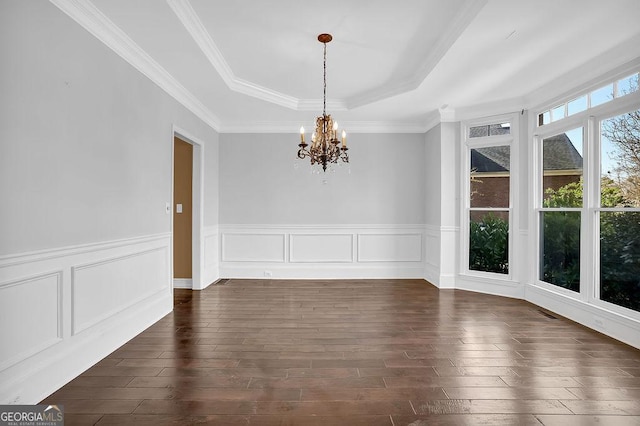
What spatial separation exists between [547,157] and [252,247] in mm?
4527

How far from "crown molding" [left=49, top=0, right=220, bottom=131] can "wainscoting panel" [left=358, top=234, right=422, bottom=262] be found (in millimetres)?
3490

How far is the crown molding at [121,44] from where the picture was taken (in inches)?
99.2

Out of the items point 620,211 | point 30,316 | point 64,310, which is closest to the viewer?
point 30,316

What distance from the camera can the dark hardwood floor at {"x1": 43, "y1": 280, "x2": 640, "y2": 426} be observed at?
210 centimetres

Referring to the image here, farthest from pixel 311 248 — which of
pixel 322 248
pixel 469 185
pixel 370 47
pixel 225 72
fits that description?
pixel 370 47

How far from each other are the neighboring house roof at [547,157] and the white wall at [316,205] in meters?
1.06

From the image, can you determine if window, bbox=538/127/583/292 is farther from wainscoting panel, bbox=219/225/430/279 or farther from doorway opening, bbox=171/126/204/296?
doorway opening, bbox=171/126/204/296

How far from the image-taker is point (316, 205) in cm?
608

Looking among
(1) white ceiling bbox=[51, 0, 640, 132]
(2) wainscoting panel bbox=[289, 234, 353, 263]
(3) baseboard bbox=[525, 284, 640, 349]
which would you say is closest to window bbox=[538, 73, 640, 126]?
(1) white ceiling bbox=[51, 0, 640, 132]

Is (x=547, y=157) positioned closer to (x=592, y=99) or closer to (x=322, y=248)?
(x=592, y=99)

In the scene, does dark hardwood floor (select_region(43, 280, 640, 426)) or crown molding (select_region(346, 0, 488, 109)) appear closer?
dark hardwood floor (select_region(43, 280, 640, 426))

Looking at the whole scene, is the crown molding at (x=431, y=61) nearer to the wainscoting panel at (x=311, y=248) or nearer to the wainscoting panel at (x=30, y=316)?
the wainscoting panel at (x=311, y=248)

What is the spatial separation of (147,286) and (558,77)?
16.5ft

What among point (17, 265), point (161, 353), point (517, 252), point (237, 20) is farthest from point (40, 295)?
point (517, 252)
